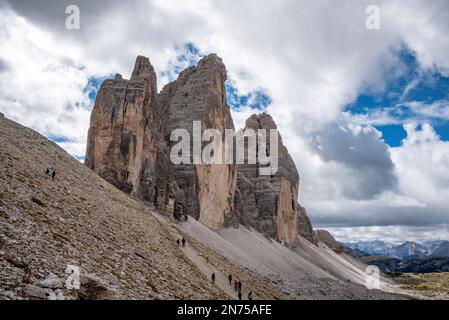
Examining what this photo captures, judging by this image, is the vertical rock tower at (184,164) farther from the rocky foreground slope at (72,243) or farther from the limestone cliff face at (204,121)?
the rocky foreground slope at (72,243)

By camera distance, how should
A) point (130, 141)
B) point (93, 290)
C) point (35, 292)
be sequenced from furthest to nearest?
point (130, 141) < point (93, 290) < point (35, 292)

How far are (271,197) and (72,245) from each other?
107999 mm

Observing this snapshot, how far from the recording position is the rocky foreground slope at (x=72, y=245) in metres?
14.0

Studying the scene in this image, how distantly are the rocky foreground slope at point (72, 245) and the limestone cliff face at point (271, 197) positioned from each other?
7796cm

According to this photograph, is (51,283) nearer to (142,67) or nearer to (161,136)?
(142,67)

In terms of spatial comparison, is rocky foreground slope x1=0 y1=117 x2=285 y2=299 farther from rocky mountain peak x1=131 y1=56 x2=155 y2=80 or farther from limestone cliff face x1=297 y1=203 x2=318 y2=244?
limestone cliff face x1=297 y1=203 x2=318 y2=244

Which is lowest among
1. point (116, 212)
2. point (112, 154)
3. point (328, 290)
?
point (328, 290)

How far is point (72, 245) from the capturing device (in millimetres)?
19078

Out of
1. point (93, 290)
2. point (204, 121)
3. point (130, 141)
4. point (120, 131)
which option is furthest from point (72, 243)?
point (204, 121)

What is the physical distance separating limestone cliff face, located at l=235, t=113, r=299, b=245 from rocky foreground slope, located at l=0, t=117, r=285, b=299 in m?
78.0

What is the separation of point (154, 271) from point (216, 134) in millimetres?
73612

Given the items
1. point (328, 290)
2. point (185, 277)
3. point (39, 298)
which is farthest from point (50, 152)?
point (328, 290)

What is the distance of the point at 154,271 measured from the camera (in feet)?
76.2
